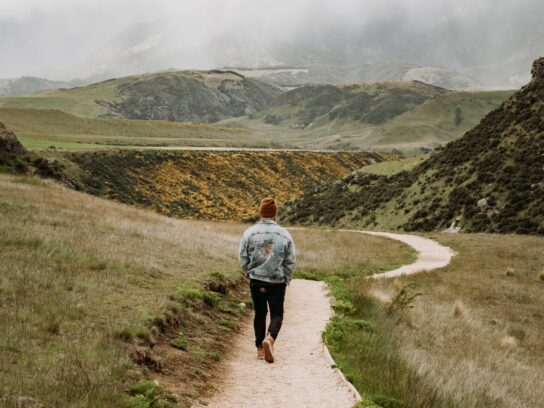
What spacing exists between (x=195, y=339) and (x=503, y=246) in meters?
26.6

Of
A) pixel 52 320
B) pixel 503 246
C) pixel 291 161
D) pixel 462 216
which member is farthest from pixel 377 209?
pixel 52 320

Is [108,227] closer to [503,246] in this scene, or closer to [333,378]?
[333,378]

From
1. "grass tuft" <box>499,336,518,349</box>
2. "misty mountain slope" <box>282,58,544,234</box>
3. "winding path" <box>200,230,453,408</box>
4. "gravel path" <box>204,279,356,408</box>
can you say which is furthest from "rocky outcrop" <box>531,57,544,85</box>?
"gravel path" <box>204,279,356,408</box>

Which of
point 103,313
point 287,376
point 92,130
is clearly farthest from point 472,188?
point 92,130

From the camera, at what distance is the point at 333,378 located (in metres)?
8.71

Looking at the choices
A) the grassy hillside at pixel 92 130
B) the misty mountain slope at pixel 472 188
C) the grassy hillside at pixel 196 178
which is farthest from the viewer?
the grassy hillside at pixel 92 130

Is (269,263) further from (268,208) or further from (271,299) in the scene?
(268,208)

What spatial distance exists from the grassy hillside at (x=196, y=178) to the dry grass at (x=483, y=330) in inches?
1180

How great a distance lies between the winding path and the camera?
768 centimetres

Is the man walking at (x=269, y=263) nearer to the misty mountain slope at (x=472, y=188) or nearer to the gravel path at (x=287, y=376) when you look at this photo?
the gravel path at (x=287, y=376)

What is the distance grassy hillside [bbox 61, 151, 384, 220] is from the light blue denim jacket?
34.9 metres

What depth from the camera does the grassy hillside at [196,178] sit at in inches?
2306

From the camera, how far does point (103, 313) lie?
9461 millimetres

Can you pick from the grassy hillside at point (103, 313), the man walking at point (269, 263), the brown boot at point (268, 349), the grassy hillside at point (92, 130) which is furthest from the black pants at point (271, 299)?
the grassy hillside at point (92, 130)
